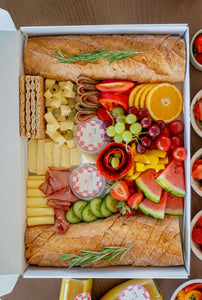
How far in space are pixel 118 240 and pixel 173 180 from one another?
517 millimetres

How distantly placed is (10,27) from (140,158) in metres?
1.13

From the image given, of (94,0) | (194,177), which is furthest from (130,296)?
(94,0)

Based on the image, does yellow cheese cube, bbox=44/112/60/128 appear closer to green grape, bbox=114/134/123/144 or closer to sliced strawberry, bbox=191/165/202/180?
green grape, bbox=114/134/123/144

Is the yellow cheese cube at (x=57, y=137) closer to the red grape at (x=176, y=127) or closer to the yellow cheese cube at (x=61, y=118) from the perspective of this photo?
the yellow cheese cube at (x=61, y=118)

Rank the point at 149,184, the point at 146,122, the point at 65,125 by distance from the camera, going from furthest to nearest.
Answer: the point at 65,125, the point at 149,184, the point at 146,122

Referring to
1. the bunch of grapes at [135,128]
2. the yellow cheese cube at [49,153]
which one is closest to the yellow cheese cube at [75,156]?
the yellow cheese cube at [49,153]

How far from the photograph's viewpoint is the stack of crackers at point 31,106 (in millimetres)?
1795

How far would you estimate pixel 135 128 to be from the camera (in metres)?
1.75

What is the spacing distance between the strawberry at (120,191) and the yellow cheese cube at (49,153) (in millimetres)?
481

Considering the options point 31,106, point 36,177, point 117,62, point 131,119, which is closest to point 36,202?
point 36,177

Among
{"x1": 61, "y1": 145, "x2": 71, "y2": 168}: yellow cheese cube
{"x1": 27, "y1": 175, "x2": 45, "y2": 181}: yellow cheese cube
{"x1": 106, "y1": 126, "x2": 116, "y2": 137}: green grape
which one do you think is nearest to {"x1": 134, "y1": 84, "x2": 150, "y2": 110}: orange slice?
{"x1": 106, "y1": 126, "x2": 116, "y2": 137}: green grape

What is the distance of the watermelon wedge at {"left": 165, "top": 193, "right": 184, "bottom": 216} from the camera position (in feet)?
6.11

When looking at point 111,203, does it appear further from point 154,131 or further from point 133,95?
point 133,95

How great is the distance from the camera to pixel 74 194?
1.98m
